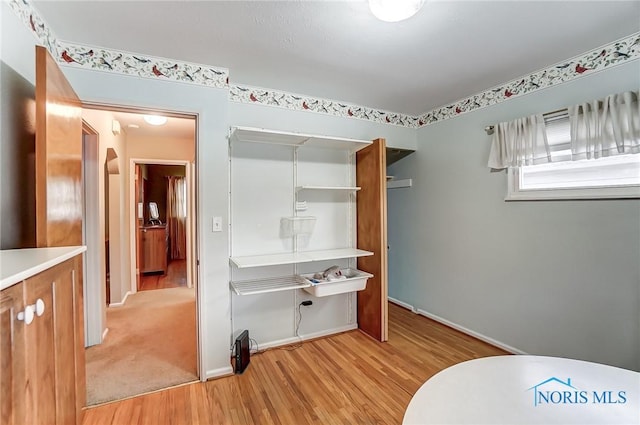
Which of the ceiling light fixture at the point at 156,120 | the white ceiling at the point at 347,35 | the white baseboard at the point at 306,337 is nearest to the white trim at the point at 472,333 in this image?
the white baseboard at the point at 306,337

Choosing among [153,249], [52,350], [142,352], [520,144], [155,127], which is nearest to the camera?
[52,350]

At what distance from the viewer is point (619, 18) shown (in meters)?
1.62

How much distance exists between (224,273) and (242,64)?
1.61m

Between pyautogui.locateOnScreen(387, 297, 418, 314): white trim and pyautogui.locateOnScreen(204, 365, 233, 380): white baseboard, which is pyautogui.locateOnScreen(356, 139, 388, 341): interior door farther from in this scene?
pyautogui.locateOnScreen(204, 365, 233, 380): white baseboard

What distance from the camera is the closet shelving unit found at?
7.41ft

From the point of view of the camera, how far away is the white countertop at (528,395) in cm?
80

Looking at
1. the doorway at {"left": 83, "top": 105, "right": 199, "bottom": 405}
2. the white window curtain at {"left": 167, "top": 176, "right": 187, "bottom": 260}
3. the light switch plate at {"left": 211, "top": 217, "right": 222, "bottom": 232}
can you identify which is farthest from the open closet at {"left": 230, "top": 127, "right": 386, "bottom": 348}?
the white window curtain at {"left": 167, "top": 176, "right": 187, "bottom": 260}

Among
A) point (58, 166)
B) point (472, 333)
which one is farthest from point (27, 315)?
point (472, 333)

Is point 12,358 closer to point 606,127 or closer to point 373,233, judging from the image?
point 373,233

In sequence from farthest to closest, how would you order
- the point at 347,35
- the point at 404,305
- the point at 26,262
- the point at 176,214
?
the point at 176,214 → the point at 404,305 → the point at 347,35 → the point at 26,262

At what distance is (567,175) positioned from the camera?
84.0 inches

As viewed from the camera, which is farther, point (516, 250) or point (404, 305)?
point (404, 305)

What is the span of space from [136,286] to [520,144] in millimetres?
5258

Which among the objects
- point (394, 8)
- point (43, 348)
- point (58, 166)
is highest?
point (394, 8)
